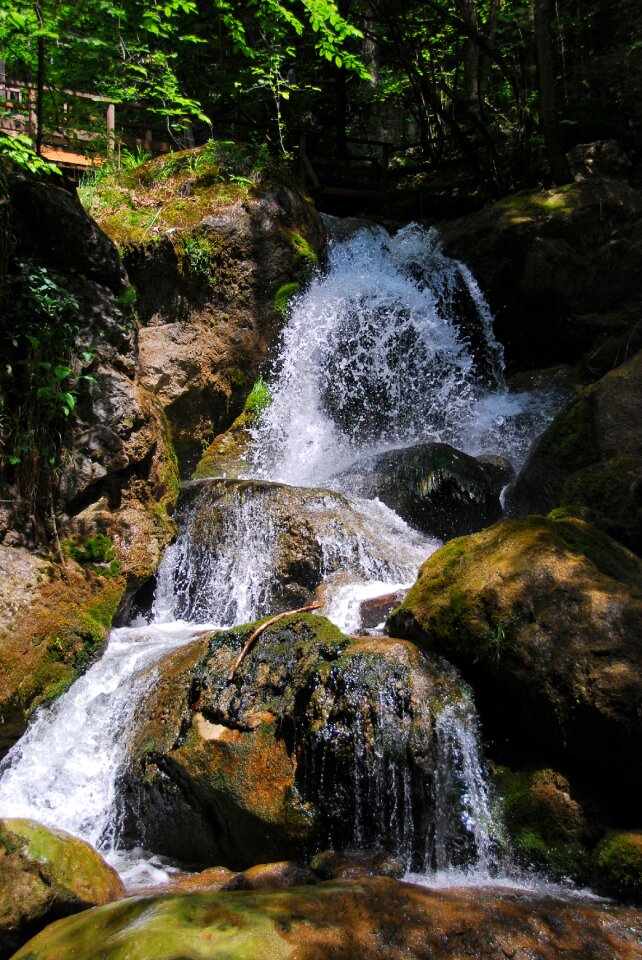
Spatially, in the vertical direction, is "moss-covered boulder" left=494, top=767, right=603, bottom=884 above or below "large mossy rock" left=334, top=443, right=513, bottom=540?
below

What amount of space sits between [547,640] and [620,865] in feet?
3.51

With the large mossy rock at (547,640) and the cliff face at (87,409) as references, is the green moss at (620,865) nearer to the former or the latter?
the large mossy rock at (547,640)

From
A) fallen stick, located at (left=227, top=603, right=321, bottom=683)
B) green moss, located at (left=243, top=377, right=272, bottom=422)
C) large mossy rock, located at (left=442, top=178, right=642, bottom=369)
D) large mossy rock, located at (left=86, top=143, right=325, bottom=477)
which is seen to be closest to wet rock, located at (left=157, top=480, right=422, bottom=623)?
fallen stick, located at (left=227, top=603, right=321, bottom=683)

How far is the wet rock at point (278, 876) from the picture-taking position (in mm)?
3088

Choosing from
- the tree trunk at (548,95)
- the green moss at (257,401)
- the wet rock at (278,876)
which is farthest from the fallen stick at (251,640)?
the tree trunk at (548,95)

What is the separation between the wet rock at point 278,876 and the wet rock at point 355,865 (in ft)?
0.26

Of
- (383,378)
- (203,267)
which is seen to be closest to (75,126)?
(203,267)

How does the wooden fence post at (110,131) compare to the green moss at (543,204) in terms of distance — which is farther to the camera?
the green moss at (543,204)

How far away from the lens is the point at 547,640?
3.53 meters

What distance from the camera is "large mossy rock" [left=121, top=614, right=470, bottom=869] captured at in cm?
350

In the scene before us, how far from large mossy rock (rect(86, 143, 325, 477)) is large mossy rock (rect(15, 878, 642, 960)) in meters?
6.42

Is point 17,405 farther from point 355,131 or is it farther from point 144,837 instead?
point 355,131

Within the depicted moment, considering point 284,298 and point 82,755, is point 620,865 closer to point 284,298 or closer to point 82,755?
point 82,755

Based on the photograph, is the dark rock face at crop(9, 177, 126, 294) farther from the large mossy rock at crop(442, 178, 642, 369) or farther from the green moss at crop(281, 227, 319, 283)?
the large mossy rock at crop(442, 178, 642, 369)
